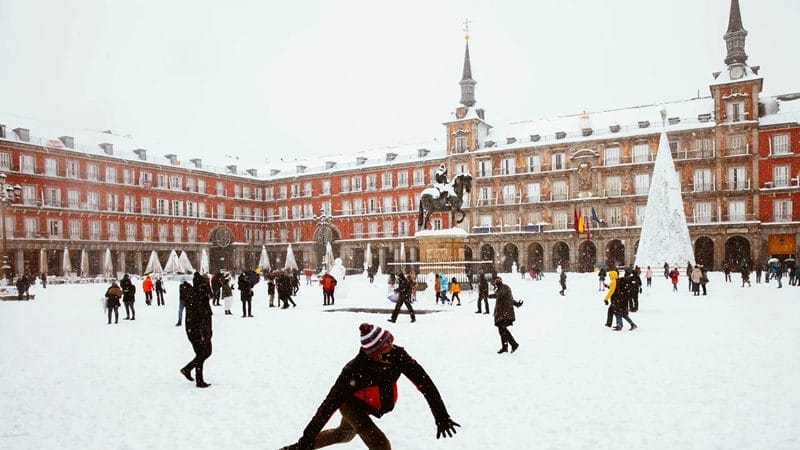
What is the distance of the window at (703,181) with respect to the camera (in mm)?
46812

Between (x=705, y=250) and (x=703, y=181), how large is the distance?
5358 mm

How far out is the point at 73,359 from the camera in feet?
35.6

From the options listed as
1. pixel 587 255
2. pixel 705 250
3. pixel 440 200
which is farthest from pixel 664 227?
pixel 587 255

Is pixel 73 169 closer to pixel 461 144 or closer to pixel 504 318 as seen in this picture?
pixel 461 144

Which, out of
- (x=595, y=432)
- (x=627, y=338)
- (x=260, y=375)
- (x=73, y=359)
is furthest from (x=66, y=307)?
(x=595, y=432)

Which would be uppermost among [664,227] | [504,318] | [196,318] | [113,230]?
[113,230]

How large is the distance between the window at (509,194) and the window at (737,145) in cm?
1709

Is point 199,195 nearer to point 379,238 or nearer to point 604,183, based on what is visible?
point 379,238

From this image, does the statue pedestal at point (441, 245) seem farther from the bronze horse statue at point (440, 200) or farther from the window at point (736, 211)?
the window at point (736, 211)

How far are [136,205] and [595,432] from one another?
2241 inches

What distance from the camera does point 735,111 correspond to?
150ft

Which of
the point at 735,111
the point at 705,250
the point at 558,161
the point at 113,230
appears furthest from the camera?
the point at 113,230

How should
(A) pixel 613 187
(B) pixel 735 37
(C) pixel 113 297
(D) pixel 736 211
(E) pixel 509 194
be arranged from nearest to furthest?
(C) pixel 113 297 < (B) pixel 735 37 < (D) pixel 736 211 < (A) pixel 613 187 < (E) pixel 509 194

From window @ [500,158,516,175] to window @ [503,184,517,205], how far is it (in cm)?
121
